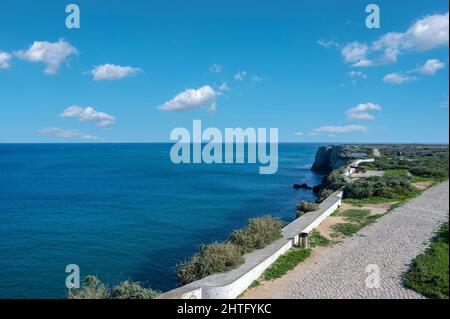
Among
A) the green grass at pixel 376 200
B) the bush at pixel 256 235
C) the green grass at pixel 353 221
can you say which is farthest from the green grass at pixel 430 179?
the bush at pixel 256 235

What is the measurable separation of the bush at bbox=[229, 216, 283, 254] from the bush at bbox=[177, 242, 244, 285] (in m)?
1.34

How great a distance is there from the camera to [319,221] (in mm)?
19609

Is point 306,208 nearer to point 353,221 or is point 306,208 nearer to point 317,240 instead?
point 353,221

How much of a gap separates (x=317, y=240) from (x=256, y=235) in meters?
3.46

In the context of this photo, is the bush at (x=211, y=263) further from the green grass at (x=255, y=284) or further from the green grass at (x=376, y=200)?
the green grass at (x=376, y=200)

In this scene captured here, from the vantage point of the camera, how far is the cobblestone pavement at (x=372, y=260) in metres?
11.2

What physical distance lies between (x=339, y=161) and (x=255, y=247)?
157ft

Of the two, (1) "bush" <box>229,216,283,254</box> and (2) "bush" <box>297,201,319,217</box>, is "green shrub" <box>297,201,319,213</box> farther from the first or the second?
(1) "bush" <box>229,216,283,254</box>

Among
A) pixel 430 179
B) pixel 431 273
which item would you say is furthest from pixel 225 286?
pixel 430 179

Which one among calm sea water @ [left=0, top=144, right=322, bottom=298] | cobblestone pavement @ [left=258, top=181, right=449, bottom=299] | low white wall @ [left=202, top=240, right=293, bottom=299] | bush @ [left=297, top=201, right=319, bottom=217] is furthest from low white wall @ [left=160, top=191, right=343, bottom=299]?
bush @ [left=297, top=201, right=319, bottom=217]

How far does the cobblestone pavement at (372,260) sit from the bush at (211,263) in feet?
6.07
